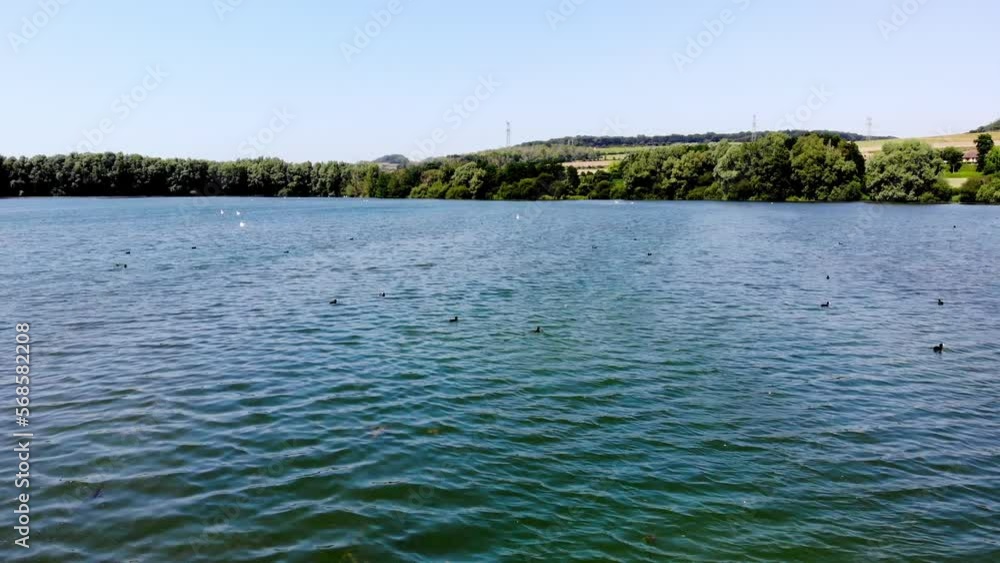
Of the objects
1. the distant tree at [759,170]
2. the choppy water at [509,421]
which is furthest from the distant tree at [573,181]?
the choppy water at [509,421]

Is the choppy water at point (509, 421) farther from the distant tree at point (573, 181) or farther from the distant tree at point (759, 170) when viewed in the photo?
the distant tree at point (573, 181)

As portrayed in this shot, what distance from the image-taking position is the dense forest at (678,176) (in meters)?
116

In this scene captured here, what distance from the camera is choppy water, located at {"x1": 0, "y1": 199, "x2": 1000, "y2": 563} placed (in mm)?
9508

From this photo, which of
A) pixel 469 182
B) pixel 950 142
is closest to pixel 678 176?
pixel 469 182

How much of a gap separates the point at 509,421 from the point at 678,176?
150 m

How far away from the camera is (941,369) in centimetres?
1820

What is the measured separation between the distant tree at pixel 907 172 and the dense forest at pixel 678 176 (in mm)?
165

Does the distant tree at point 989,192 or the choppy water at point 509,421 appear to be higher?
the distant tree at point 989,192

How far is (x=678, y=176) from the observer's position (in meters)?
154

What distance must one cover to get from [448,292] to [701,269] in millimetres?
16878

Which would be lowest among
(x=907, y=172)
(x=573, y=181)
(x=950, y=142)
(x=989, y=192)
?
(x=989, y=192)

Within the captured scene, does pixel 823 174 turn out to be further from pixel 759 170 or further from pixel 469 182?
pixel 469 182

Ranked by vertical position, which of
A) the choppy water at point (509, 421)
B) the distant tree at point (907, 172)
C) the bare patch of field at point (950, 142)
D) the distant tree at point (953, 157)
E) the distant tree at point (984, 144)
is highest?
the bare patch of field at point (950, 142)

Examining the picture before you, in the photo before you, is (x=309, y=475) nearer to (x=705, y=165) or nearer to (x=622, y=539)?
(x=622, y=539)
